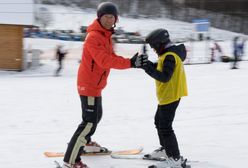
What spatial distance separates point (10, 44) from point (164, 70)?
67.9ft

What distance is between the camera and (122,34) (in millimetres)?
42812

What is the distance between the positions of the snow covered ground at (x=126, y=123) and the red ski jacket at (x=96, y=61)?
3.17 ft

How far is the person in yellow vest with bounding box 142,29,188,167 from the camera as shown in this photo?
4.54 meters

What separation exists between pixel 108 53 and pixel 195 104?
5.92 meters

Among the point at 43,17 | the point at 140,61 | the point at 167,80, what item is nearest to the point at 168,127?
the point at 167,80

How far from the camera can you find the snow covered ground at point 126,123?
5.54 metres

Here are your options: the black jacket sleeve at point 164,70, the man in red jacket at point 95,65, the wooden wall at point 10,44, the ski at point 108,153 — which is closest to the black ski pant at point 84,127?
the man in red jacket at point 95,65

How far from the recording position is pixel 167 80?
178 inches

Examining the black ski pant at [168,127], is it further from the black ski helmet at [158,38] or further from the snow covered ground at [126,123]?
the black ski helmet at [158,38]

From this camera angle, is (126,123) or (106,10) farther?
(126,123)

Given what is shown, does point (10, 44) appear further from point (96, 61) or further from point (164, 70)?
point (164, 70)

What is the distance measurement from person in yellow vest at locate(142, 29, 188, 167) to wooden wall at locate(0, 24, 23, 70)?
20.1 m

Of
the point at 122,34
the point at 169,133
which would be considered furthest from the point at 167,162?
the point at 122,34

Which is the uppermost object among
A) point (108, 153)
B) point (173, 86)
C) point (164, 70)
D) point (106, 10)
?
point (106, 10)
